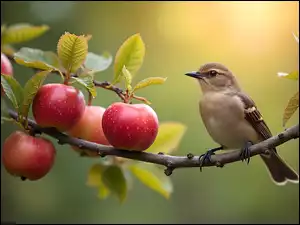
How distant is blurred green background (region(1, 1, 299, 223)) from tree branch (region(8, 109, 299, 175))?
4.26ft

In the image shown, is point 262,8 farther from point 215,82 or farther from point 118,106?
point 118,106

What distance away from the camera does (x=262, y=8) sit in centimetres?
322

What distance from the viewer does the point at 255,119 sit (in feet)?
5.41

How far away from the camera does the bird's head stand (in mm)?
1838

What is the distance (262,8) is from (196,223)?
1.30 metres

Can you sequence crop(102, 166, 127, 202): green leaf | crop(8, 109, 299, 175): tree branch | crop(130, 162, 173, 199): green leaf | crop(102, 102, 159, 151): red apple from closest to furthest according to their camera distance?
crop(8, 109, 299, 175): tree branch < crop(102, 102, 159, 151): red apple < crop(102, 166, 127, 202): green leaf < crop(130, 162, 173, 199): green leaf

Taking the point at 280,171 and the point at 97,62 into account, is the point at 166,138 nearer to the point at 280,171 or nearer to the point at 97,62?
the point at 97,62

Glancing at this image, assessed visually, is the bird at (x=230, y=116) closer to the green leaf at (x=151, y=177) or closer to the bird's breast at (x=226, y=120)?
the bird's breast at (x=226, y=120)

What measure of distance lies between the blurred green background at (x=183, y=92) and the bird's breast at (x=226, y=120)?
0.97 metres

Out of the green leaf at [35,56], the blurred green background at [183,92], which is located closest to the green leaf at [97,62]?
the green leaf at [35,56]

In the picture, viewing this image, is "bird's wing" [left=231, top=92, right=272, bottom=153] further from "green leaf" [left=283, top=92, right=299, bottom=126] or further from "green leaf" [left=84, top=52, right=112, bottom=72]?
"green leaf" [left=283, top=92, right=299, bottom=126]

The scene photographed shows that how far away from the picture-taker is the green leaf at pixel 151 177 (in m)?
1.73

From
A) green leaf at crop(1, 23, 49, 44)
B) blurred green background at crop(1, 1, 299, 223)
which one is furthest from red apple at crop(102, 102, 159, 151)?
blurred green background at crop(1, 1, 299, 223)

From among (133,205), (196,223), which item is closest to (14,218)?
(133,205)
